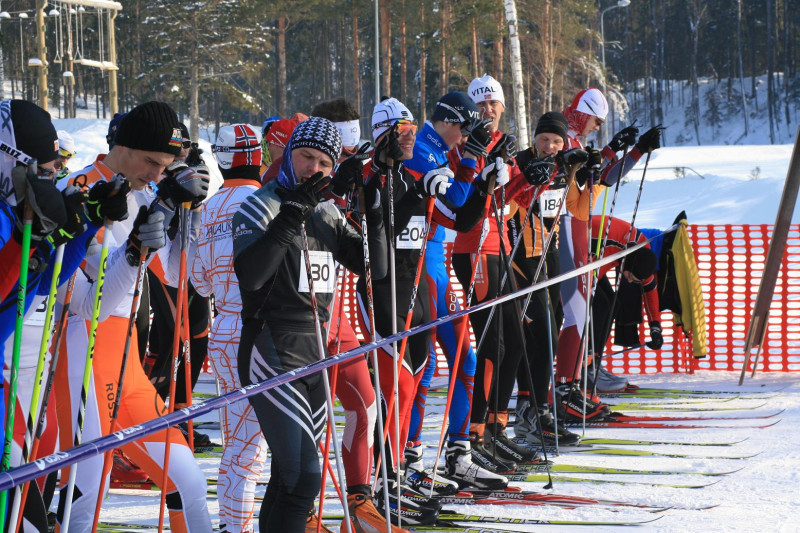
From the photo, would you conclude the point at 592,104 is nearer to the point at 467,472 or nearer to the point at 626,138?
the point at 626,138

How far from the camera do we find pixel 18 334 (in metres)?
2.46

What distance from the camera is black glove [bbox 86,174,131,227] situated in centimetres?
247

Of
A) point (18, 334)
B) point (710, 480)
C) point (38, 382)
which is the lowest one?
point (710, 480)

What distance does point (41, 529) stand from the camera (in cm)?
278

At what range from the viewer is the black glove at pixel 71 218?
7.63 feet

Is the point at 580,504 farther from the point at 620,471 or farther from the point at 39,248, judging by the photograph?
the point at 39,248

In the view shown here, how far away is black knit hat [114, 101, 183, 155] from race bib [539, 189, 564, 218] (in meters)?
3.45

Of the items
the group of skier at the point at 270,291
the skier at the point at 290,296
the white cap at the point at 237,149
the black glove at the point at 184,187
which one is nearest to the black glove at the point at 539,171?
the group of skier at the point at 270,291

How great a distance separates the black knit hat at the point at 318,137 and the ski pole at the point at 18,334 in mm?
1162

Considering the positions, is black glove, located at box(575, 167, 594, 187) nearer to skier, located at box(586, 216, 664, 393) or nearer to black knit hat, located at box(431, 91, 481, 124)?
skier, located at box(586, 216, 664, 393)

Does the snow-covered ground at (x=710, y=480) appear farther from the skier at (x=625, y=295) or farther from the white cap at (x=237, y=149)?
the white cap at (x=237, y=149)

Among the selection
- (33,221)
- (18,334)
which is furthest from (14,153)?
(18,334)

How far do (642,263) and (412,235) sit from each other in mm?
3446

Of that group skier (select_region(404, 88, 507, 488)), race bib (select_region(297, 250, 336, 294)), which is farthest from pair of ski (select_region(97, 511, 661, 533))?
Result: race bib (select_region(297, 250, 336, 294))
